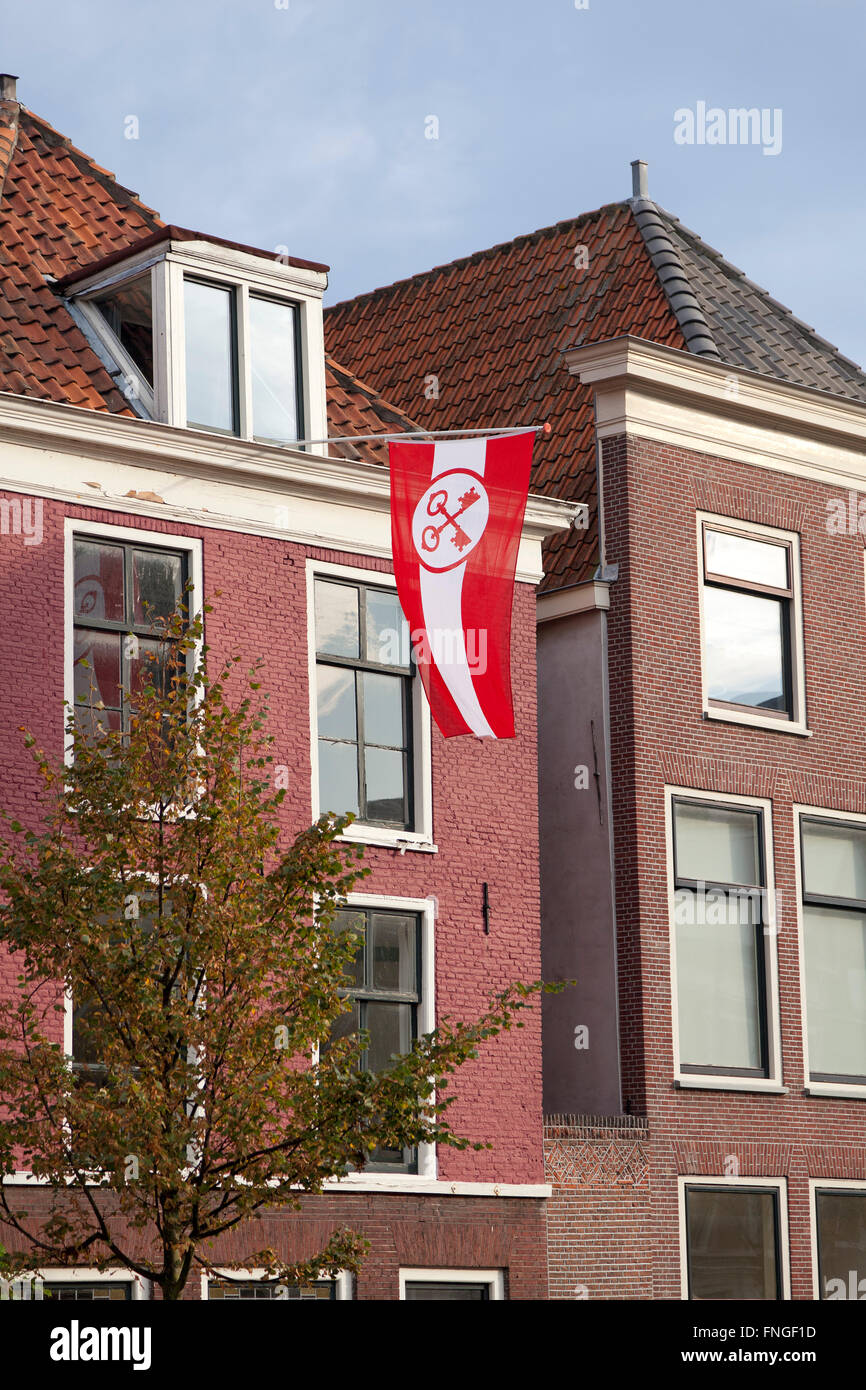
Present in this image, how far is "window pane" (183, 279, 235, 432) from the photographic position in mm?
20062

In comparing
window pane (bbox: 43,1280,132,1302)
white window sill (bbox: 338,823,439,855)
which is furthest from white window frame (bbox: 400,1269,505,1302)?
white window sill (bbox: 338,823,439,855)

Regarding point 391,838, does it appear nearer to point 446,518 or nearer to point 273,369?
point 446,518

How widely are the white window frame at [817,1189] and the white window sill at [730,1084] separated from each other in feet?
3.52

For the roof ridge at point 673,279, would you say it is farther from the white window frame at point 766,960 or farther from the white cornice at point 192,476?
the white window frame at point 766,960

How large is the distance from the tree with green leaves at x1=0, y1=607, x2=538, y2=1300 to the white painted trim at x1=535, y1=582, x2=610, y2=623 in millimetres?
7833

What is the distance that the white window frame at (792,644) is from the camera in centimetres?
2298

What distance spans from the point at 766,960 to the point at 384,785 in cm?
499

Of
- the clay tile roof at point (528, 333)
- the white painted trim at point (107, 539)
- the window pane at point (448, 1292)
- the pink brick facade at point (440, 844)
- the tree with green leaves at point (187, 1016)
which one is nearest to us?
the tree with green leaves at point (187, 1016)

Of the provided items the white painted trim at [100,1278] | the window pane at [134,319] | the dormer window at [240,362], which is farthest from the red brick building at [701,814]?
the window pane at [134,319]

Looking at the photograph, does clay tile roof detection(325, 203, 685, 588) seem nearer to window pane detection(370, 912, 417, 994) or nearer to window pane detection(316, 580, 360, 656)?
window pane detection(316, 580, 360, 656)

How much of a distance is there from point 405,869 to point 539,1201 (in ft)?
11.3

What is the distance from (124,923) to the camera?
47.7ft
